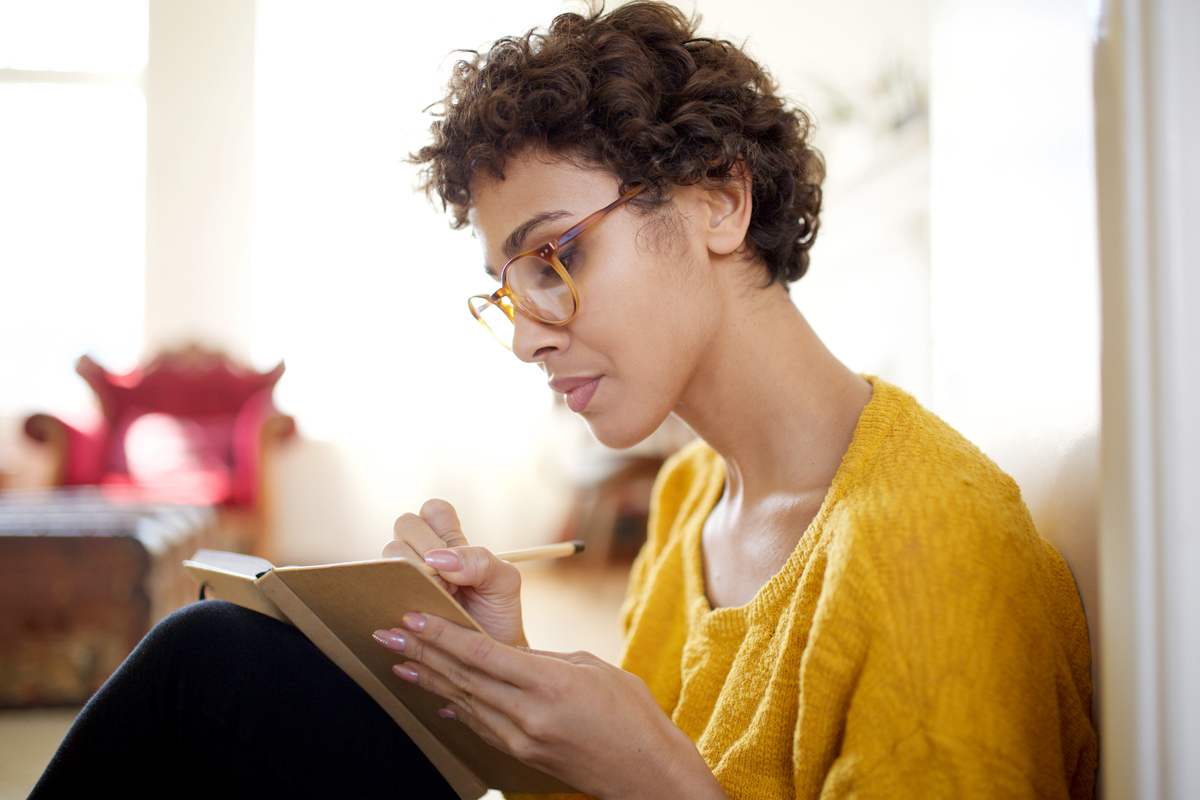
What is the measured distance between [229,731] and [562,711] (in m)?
0.36

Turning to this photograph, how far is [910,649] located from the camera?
0.54m

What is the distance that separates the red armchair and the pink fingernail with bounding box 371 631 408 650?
295 centimetres

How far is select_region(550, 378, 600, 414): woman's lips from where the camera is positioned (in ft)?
2.81

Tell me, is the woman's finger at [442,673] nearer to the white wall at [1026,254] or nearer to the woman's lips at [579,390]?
the woman's lips at [579,390]

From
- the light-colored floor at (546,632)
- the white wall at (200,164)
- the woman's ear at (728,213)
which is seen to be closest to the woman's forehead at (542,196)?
the woman's ear at (728,213)

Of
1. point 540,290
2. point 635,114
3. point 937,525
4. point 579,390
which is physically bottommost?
point 937,525

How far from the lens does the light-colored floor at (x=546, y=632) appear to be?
65.3 inches

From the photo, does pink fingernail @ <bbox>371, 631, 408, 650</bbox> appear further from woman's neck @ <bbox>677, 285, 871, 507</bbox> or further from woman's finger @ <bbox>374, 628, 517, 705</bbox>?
woman's neck @ <bbox>677, 285, 871, 507</bbox>

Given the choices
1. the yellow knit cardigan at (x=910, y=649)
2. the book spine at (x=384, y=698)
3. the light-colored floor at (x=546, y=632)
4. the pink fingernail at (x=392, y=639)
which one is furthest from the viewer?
the light-colored floor at (x=546, y=632)

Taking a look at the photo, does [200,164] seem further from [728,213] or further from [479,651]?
[479,651]

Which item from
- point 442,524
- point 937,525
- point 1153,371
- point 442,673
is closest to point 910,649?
point 937,525

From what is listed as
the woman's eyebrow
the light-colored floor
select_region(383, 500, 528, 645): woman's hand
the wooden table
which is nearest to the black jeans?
select_region(383, 500, 528, 645): woman's hand

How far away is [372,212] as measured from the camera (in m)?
4.34

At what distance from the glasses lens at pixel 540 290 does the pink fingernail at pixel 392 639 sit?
0.35m
